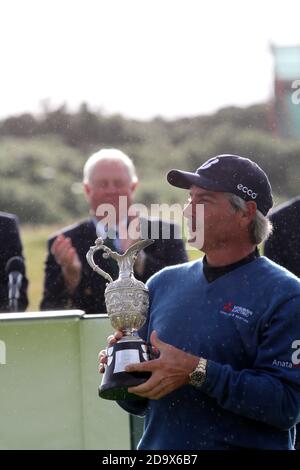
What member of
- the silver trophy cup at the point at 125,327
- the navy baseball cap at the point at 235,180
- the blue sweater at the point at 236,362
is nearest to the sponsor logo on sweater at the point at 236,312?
the blue sweater at the point at 236,362

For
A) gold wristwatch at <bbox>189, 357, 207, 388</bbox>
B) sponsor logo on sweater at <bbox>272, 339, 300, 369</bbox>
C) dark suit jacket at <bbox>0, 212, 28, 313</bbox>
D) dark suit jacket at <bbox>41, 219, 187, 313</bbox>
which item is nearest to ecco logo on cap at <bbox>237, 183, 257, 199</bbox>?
sponsor logo on sweater at <bbox>272, 339, 300, 369</bbox>

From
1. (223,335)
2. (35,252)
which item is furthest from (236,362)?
(35,252)

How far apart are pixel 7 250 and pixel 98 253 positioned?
0.53m

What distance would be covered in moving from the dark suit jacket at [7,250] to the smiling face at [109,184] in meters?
0.46

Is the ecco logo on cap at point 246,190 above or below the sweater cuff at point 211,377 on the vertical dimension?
above

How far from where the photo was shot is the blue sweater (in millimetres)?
3807

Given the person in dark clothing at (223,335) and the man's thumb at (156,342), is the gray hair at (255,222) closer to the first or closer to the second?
the person in dark clothing at (223,335)

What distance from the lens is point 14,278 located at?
5.83 m

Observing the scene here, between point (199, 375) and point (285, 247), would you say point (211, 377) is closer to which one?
point (199, 375)

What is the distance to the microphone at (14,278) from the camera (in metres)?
5.83

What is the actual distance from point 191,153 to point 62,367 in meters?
18.2

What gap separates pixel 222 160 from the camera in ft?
13.9
